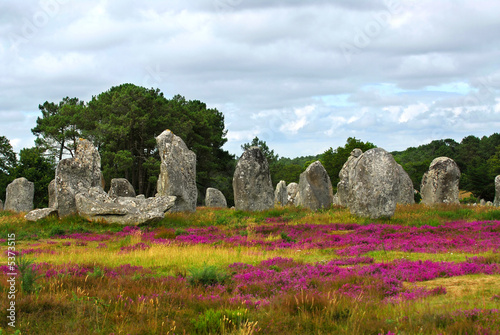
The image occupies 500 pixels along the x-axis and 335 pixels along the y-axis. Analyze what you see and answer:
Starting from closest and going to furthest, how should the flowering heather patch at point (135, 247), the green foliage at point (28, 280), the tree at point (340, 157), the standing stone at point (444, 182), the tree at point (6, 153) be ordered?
the green foliage at point (28, 280) → the flowering heather patch at point (135, 247) → the standing stone at point (444, 182) → the tree at point (6, 153) → the tree at point (340, 157)

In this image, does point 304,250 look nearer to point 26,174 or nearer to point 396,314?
point 396,314

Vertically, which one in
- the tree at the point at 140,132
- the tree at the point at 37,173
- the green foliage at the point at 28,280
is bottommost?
the green foliage at the point at 28,280

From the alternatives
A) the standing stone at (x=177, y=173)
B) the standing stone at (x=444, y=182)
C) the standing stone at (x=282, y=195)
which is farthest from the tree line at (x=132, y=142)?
the standing stone at (x=444, y=182)

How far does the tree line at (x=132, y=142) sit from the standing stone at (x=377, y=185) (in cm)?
3065

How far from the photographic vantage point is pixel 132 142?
54.0m

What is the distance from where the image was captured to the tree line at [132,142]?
49.5 meters

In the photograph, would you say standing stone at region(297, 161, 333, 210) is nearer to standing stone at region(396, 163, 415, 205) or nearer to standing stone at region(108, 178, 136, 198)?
standing stone at region(396, 163, 415, 205)

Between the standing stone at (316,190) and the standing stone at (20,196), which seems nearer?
the standing stone at (316,190)

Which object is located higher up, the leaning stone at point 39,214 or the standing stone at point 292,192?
the standing stone at point 292,192

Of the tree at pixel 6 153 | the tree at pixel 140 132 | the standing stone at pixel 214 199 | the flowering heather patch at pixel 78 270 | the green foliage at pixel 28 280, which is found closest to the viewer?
the green foliage at pixel 28 280

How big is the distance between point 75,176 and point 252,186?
33.3ft

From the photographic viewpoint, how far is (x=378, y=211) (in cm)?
2153

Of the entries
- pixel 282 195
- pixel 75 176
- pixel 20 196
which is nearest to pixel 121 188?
pixel 75 176

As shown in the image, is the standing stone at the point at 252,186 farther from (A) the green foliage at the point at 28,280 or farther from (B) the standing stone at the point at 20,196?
(B) the standing stone at the point at 20,196
